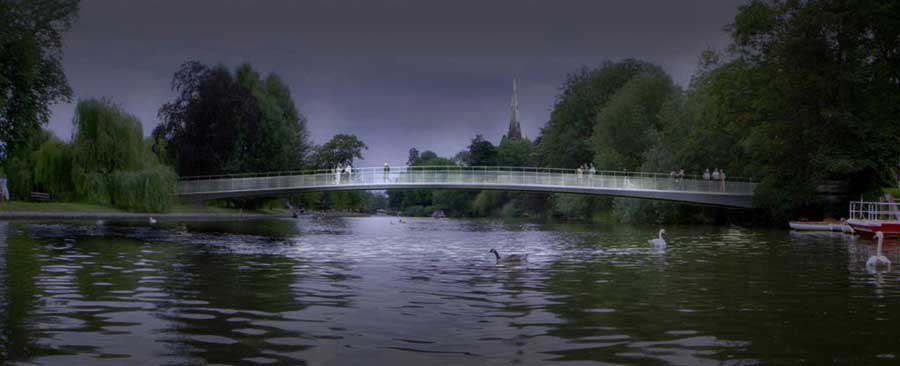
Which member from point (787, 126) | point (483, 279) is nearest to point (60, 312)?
point (483, 279)

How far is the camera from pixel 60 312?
10.1 meters

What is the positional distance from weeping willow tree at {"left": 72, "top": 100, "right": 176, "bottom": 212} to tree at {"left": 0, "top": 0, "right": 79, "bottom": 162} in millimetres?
2557

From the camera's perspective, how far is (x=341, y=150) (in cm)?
9638

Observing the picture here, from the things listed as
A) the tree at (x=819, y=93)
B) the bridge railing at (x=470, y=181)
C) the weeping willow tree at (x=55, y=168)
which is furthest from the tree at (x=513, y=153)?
the weeping willow tree at (x=55, y=168)

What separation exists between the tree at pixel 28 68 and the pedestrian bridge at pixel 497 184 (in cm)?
1396

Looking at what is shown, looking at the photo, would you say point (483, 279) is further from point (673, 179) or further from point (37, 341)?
point (673, 179)

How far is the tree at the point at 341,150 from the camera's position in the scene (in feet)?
311

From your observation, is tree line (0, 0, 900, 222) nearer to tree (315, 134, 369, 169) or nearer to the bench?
the bench

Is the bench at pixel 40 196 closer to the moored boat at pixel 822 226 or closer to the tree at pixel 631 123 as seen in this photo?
the tree at pixel 631 123

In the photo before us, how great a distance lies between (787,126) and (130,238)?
33884 millimetres

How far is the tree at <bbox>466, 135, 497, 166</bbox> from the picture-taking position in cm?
12038

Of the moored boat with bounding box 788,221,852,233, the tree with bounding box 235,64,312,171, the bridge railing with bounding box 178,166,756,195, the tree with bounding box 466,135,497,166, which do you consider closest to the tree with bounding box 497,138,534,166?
the tree with bounding box 466,135,497,166

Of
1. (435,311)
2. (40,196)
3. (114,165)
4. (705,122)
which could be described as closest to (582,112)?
(705,122)

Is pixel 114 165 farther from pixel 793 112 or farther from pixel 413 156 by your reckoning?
pixel 413 156
